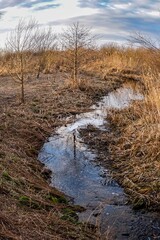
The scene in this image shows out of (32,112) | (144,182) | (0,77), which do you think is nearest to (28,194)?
(144,182)

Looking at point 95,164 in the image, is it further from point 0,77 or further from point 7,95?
point 0,77

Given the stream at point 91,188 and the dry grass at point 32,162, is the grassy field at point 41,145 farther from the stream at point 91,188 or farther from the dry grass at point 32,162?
the stream at point 91,188

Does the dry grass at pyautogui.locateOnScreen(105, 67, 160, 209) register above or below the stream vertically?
above

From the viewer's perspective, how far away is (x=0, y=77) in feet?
61.7

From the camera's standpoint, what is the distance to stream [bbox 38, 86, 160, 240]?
16.2ft

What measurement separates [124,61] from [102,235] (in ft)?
60.2

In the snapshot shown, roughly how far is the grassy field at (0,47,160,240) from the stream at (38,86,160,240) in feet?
0.62

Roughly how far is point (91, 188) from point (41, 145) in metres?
2.68

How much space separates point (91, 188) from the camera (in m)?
6.29

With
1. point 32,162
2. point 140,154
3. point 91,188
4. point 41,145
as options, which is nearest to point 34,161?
point 32,162

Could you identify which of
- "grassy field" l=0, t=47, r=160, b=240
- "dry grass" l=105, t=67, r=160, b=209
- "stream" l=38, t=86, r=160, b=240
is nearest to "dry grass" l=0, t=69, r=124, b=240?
"grassy field" l=0, t=47, r=160, b=240

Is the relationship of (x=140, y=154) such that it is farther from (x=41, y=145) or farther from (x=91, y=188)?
(x=41, y=145)

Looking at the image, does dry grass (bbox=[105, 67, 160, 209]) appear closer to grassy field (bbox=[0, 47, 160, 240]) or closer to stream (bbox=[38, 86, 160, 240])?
grassy field (bbox=[0, 47, 160, 240])

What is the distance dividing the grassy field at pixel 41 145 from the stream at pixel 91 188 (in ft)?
0.62
